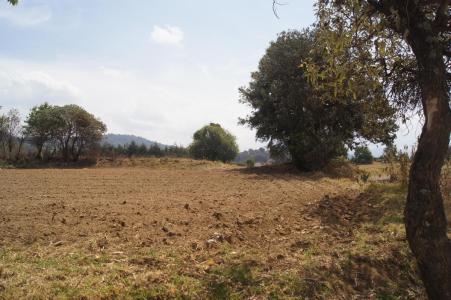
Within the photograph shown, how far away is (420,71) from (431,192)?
133 cm

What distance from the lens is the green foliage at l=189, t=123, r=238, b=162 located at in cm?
4034

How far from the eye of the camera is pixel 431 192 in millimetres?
4402

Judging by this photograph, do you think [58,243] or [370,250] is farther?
[370,250]

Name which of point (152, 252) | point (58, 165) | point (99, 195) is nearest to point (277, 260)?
point (152, 252)

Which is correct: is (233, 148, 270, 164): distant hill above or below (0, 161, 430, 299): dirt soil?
above

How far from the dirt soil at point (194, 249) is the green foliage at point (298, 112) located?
8871 mm

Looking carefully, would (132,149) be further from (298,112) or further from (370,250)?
(370,250)

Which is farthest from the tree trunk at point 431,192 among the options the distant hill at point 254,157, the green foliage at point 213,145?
the green foliage at point 213,145

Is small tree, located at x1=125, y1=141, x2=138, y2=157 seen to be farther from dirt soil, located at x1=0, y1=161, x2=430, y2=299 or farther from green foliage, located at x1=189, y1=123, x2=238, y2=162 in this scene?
dirt soil, located at x1=0, y1=161, x2=430, y2=299

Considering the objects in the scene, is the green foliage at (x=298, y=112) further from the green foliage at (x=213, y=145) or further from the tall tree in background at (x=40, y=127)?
the green foliage at (x=213, y=145)

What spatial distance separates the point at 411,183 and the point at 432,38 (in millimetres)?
1568

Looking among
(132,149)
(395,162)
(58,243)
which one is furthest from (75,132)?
(58,243)

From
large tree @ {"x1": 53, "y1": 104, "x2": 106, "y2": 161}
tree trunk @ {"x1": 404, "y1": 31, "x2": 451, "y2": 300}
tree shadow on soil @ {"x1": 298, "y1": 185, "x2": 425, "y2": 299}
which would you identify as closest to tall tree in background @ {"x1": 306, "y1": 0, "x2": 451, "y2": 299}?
tree trunk @ {"x1": 404, "y1": 31, "x2": 451, "y2": 300}

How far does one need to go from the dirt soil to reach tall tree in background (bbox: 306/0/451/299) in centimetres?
69
